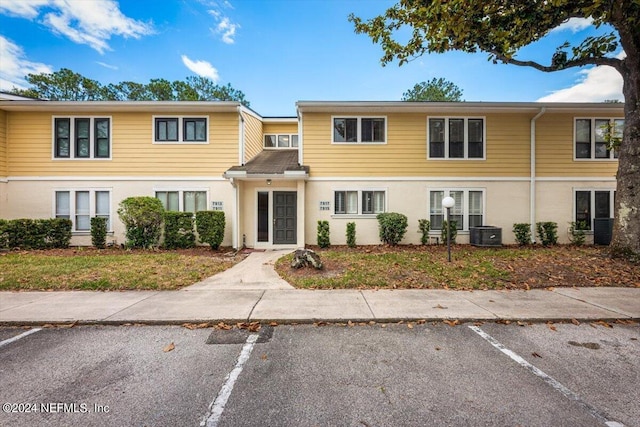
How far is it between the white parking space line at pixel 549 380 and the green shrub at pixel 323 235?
6.82 m

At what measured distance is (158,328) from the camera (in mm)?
3766

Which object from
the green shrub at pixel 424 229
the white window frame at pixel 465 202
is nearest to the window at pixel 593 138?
the white window frame at pixel 465 202

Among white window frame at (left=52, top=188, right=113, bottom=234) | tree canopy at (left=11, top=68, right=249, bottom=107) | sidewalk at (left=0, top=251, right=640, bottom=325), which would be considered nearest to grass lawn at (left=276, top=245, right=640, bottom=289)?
sidewalk at (left=0, top=251, right=640, bottom=325)

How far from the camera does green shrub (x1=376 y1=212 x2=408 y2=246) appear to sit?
10078mm

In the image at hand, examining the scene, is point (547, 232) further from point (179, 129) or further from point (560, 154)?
point (179, 129)

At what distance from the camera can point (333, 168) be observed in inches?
424

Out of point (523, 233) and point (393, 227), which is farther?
point (523, 233)

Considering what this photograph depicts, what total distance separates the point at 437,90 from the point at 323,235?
1095 inches

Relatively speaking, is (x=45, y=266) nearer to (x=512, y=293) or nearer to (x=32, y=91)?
(x=512, y=293)

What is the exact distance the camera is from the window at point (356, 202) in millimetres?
10742

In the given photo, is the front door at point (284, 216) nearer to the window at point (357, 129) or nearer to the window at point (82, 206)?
the window at point (357, 129)

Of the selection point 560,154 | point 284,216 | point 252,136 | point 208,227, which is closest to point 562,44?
point 560,154

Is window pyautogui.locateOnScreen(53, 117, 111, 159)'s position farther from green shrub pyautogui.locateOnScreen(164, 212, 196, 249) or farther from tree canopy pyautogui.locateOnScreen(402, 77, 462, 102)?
tree canopy pyautogui.locateOnScreen(402, 77, 462, 102)

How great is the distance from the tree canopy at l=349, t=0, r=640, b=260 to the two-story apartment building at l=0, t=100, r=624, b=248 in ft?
9.76
